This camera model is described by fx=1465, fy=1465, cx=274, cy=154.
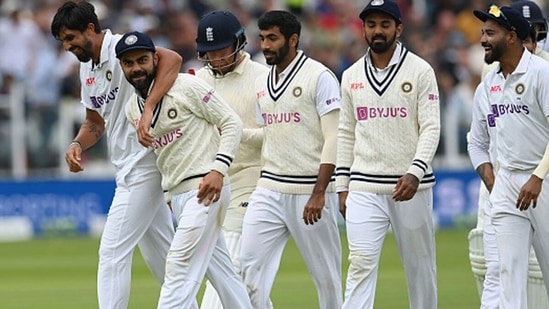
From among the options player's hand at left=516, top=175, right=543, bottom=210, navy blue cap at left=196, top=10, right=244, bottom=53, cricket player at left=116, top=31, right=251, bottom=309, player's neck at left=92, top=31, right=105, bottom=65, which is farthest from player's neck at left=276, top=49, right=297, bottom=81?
player's hand at left=516, top=175, right=543, bottom=210

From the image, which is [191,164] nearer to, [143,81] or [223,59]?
[143,81]

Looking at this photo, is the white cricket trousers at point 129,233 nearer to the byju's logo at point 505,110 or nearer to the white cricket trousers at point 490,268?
the white cricket trousers at point 490,268

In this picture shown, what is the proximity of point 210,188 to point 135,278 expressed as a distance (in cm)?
747

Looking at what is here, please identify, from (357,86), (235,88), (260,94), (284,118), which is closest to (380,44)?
(357,86)

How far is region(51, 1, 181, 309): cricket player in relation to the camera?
9805mm

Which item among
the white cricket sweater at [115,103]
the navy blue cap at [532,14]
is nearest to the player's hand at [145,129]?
the white cricket sweater at [115,103]

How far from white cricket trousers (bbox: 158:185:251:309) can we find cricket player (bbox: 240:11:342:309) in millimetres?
459

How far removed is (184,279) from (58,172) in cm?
1249

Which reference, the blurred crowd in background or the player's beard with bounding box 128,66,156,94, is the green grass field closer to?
the blurred crowd in background

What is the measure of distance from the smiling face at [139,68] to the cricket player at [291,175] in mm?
969

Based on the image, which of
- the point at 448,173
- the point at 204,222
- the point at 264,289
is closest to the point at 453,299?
the point at 264,289

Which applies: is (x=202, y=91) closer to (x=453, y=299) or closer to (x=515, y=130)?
(x=515, y=130)

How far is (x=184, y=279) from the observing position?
9250mm

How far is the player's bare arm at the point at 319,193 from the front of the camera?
9.77m
